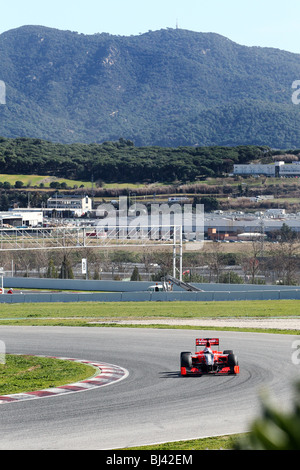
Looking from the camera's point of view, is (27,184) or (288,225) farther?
(27,184)

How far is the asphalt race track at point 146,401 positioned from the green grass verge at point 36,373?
4.39ft

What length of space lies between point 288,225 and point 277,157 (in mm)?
79323

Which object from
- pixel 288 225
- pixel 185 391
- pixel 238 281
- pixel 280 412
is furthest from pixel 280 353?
pixel 288 225

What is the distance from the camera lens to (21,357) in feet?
78.1

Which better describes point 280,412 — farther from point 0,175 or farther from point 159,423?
point 0,175

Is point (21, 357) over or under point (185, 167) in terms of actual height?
under

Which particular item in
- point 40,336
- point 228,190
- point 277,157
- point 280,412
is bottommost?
point 40,336

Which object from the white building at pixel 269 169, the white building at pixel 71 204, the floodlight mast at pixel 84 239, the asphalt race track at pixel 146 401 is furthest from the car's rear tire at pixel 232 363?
the white building at pixel 269 169

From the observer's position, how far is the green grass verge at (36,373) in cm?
1830

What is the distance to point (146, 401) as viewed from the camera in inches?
626

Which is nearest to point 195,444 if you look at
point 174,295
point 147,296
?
point 174,295

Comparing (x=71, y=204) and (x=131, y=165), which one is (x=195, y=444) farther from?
(x=131, y=165)

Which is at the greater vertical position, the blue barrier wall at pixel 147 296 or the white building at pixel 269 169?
the white building at pixel 269 169

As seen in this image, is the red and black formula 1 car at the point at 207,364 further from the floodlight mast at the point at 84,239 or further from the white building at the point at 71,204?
the white building at the point at 71,204
